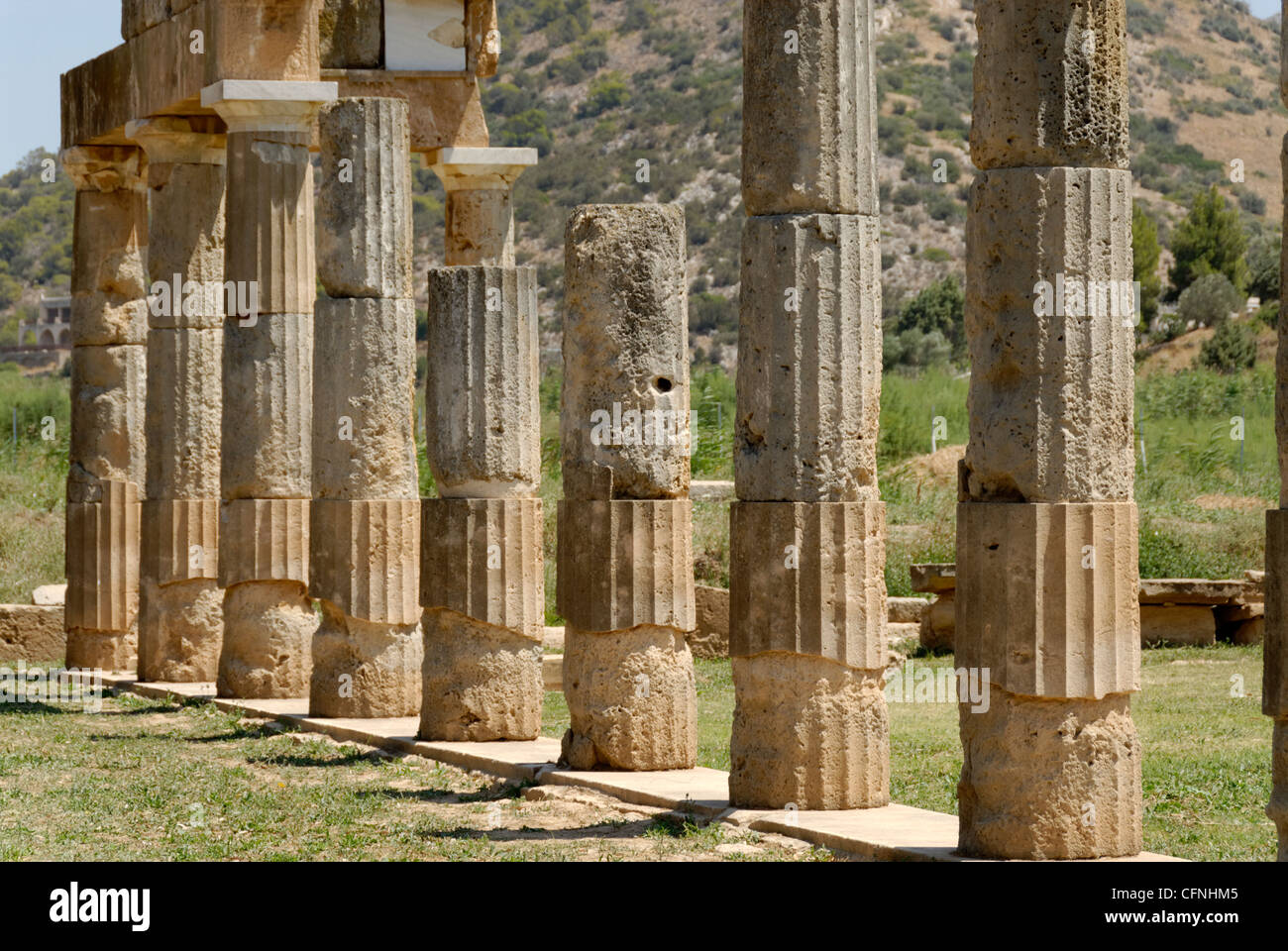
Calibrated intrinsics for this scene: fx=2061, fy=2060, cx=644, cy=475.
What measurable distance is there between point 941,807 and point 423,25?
10.8 metres

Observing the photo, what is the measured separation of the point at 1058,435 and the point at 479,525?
620 cm

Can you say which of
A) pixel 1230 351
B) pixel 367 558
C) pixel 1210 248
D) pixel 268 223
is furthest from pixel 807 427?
pixel 1210 248

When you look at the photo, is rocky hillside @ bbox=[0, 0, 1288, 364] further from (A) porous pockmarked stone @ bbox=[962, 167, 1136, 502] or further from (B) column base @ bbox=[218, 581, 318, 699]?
(A) porous pockmarked stone @ bbox=[962, 167, 1136, 502]

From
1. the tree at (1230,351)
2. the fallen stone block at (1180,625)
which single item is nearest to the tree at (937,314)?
the tree at (1230,351)

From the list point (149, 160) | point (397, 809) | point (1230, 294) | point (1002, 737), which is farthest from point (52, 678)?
Answer: point (1230, 294)

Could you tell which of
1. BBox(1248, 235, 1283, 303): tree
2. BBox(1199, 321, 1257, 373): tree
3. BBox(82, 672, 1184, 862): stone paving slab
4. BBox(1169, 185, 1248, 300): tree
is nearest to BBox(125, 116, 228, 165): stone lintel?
BBox(82, 672, 1184, 862): stone paving slab

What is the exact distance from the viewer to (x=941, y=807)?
38.4 feet

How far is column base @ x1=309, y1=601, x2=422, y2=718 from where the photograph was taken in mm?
16078

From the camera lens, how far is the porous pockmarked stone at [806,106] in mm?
10883

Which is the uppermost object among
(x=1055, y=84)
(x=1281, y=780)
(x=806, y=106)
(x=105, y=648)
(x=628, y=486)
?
(x=806, y=106)

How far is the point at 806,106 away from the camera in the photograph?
10.9 meters

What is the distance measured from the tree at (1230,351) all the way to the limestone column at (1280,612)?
30037 mm

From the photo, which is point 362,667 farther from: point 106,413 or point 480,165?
point 106,413

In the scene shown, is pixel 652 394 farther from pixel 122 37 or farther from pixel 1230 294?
pixel 1230 294
